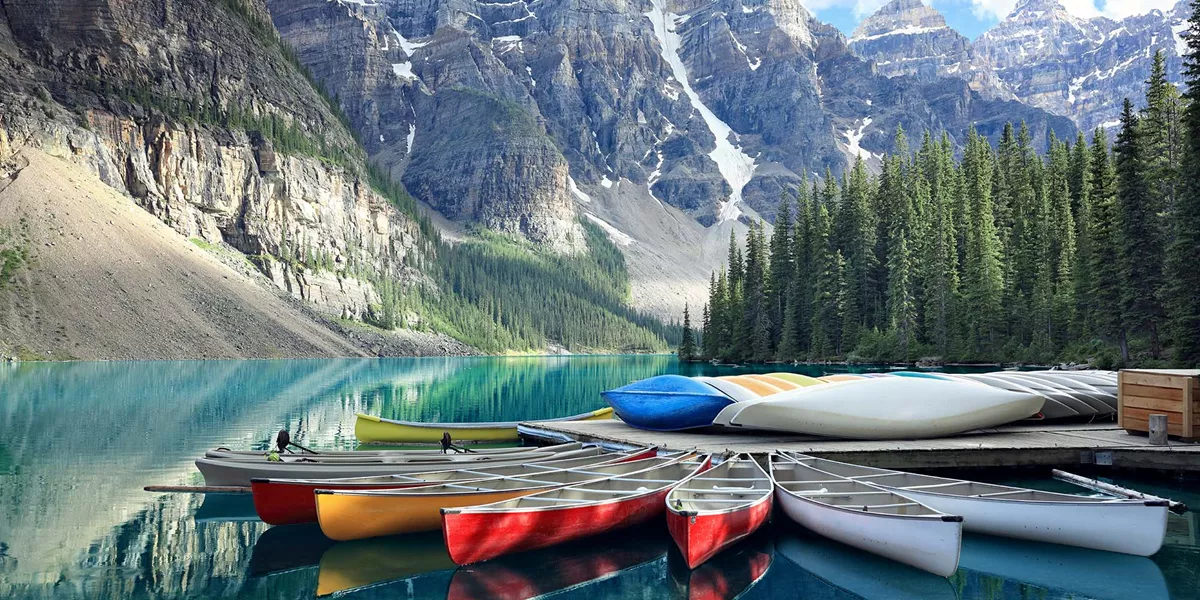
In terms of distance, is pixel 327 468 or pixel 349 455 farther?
pixel 349 455

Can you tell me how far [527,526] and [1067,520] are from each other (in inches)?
378

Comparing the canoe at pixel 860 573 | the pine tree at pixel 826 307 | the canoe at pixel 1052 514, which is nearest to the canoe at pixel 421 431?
the canoe at pixel 860 573

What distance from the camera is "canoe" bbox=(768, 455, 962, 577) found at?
12.5 meters

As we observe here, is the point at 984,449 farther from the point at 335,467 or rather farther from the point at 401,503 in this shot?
the point at 335,467

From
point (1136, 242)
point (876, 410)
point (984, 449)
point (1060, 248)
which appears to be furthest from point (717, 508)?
point (1060, 248)

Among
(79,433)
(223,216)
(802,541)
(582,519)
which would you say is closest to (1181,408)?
(802,541)

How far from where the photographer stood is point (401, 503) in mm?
15031

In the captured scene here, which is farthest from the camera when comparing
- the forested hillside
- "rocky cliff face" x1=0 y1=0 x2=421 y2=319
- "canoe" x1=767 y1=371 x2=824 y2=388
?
"rocky cliff face" x1=0 y1=0 x2=421 y2=319

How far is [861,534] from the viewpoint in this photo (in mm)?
13930

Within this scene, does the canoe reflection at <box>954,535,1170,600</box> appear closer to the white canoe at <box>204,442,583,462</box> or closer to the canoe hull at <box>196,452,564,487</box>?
the canoe hull at <box>196,452,564,487</box>

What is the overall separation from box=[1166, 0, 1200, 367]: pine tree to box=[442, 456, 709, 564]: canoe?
32.4 metres

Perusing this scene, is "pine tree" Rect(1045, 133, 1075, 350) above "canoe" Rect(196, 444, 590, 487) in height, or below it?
above

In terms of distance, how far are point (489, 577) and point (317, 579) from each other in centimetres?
292

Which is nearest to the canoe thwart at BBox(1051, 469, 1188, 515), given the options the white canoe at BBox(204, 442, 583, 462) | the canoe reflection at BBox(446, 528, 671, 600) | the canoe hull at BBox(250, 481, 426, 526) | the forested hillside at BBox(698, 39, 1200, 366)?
the canoe reflection at BBox(446, 528, 671, 600)
